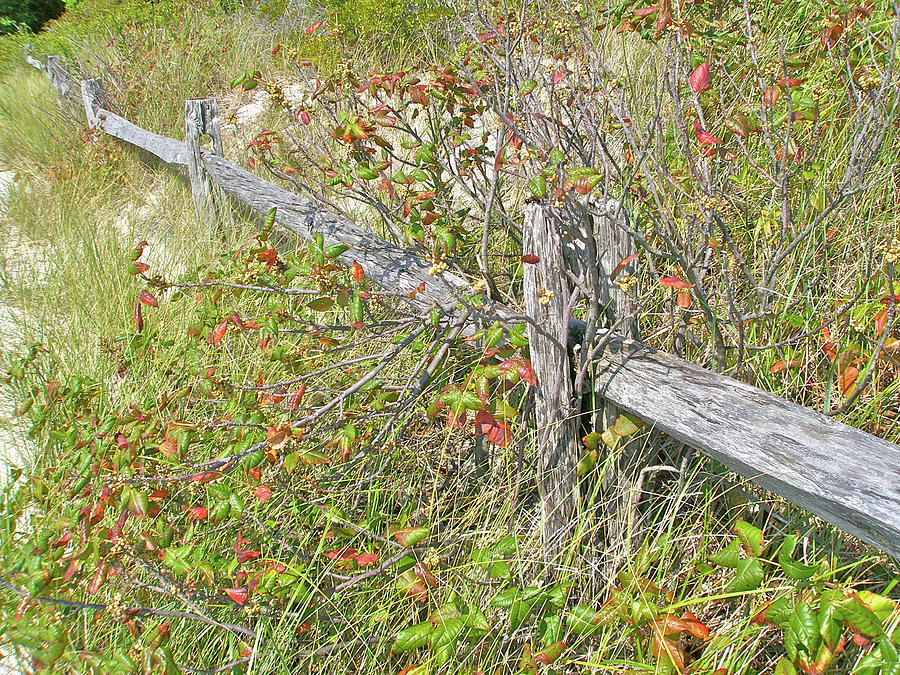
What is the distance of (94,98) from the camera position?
6625 mm

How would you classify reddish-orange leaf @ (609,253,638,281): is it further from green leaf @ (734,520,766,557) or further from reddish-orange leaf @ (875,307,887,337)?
green leaf @ (734,520,766,557)

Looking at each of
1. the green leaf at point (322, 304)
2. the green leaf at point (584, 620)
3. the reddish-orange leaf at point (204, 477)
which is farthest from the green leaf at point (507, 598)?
the green leaf at point (322, 304)

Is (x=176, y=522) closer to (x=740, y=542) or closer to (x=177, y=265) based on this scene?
→ (x=740, y=542)

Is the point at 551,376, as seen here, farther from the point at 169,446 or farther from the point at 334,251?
the point at 169,446

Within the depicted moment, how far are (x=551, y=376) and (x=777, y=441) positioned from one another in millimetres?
740

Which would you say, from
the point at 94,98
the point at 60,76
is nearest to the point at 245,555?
the point at 94,98

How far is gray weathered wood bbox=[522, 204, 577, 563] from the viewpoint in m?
1.90

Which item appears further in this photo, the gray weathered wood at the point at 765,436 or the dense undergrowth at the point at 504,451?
the dense undergrowth at the point at 504,451

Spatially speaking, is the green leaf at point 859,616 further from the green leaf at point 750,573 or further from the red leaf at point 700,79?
the red leaf at point 700,79

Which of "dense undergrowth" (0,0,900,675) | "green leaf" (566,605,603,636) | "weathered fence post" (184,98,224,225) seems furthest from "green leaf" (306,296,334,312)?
"weathered fence post" (184,98,224,225)

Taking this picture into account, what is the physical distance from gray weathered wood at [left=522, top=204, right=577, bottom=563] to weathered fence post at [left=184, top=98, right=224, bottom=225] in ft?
11.1

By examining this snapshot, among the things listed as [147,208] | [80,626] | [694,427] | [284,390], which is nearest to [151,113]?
[147,208]

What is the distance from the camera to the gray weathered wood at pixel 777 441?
127 cm

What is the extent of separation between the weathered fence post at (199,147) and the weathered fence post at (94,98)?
2658 mm
